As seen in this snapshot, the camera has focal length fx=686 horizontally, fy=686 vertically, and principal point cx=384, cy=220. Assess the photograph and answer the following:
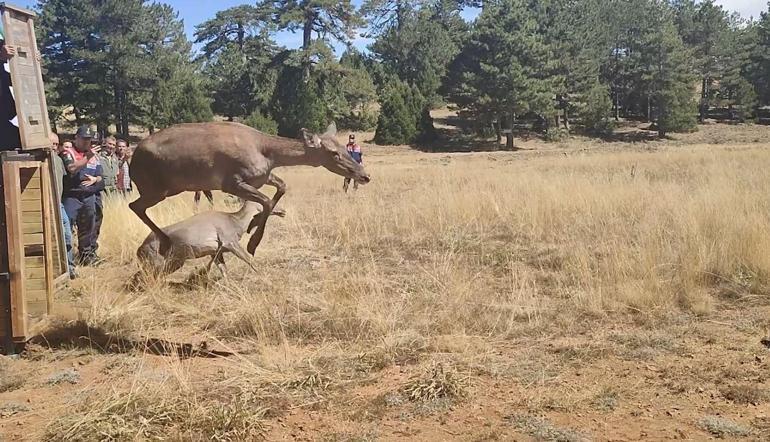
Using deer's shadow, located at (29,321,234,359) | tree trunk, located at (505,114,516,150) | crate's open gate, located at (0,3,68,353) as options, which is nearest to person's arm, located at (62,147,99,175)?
crate's open gate, located at (0,3,68,353)

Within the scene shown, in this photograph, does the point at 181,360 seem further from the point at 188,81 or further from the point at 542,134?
the point at 542,134

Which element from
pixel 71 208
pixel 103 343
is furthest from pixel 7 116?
pixel 71 208

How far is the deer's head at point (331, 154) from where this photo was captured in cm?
671

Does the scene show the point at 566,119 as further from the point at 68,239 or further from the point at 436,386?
the point at 436,386

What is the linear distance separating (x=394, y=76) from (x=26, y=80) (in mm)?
49000

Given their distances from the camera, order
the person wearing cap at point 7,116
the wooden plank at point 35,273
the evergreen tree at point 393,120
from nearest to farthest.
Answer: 1. the person wearing cap at point 7,116
2. the wooden plank at point 35,273
3. the evergreen tree at point 393,120

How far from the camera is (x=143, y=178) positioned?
20.6ft

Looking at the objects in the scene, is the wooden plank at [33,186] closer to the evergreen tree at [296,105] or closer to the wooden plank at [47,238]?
the wooden plank at [47,238]

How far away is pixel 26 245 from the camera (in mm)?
6328

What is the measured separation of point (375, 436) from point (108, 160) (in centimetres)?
943

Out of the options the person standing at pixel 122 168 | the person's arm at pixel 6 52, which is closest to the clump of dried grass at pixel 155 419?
the person's arm at pixel 6 52

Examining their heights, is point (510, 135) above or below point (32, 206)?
above

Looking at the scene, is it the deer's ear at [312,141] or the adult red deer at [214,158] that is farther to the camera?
the deer's ear at [312,141]

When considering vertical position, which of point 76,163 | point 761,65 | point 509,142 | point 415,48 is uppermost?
point 415,48
